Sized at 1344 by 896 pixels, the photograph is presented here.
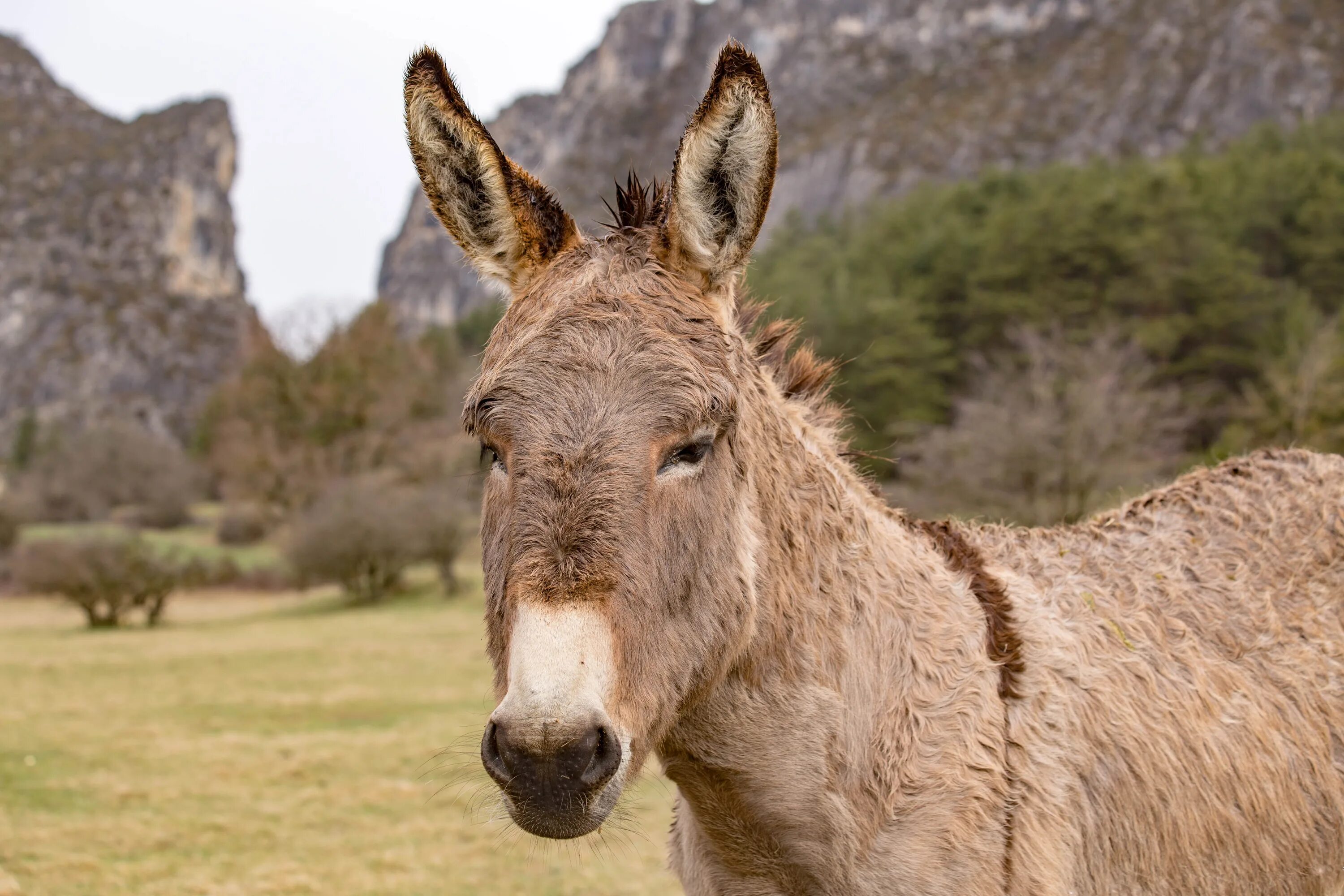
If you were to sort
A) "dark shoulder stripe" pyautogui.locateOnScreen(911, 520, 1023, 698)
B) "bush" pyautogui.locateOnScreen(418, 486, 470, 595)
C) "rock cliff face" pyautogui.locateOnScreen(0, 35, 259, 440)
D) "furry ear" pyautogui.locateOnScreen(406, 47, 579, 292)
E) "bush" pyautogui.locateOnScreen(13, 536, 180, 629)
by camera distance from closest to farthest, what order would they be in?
"furry ear" pyautogui.locateOnScreen(406, 47, 579, 292)
"dark shoulder stripe" pyautogui.locateOnScreen(911, 520, 1023, 698)
"bush" pyautogui.locateOnScreen(13, 536, 180, 629)
"bush" pyautogui.locateOnScreen(418, 486, 470, 595)
"rock cliff face" pyautogui.locateOnScreen(0, 35, 259, 440)

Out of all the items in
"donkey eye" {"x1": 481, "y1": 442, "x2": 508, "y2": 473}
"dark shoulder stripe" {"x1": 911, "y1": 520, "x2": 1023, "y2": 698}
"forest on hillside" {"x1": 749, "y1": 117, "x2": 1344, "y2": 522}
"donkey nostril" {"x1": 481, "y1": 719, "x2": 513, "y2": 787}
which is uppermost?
"forest on hillside" {"x1": 749, "y1": 117, "x2": 1344, "y2": 522}

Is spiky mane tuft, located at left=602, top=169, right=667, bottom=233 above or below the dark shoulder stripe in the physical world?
above

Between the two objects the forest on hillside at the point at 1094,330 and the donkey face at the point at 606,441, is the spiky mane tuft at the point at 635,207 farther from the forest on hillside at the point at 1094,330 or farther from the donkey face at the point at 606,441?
the forest on hillside at the point at 1094,330

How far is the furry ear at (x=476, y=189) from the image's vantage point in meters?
2.50

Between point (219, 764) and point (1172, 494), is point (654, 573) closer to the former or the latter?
point (1172, 494)

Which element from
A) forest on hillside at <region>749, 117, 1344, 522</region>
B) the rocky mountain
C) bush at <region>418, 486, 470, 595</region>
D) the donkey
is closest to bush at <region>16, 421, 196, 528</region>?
the rocky mountain

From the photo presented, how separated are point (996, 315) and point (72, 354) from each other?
90.3m

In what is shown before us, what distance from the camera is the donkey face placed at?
1.82 meters

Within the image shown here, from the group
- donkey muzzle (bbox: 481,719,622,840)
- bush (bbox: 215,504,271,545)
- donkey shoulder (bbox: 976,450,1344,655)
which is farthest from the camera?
bush (bbox: 215,504,271,545)

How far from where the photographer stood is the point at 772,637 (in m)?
2.36

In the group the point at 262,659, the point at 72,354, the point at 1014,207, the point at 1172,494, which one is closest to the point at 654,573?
the point at 1172,494

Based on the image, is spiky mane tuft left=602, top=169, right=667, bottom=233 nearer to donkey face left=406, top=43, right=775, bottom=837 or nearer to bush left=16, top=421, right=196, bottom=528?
donkey face left=406, top=43, right=775, bottom=837

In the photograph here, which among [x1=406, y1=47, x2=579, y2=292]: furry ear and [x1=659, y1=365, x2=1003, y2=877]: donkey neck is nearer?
[x1=659, y1=365, x2=1003, y2=877]: donkey neck

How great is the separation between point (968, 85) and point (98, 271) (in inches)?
4143
